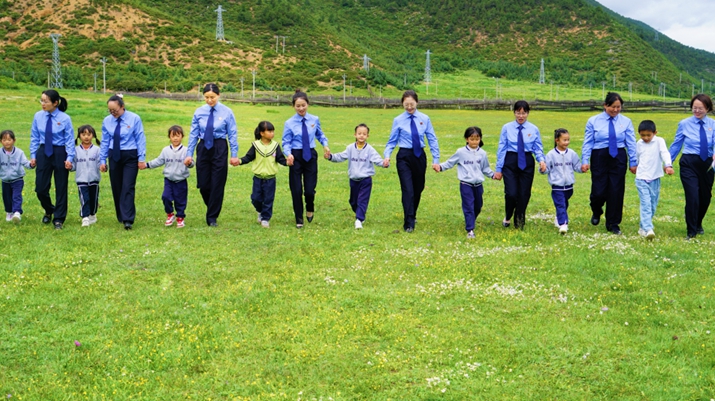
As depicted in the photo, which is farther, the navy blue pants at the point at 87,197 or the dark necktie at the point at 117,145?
the navy blue pants at the point at 87,197

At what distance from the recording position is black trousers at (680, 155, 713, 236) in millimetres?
10289

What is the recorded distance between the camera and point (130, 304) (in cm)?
701

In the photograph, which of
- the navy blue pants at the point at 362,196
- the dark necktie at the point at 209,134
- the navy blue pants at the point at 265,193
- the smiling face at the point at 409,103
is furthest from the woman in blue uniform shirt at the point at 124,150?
the smiling face at the point at 409,103

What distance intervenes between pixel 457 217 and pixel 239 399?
8.45 m

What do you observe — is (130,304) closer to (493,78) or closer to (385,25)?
(493,78)

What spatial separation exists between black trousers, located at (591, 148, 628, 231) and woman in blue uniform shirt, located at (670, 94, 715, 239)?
0.88m

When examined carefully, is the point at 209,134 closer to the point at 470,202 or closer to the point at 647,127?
the point at 470,202

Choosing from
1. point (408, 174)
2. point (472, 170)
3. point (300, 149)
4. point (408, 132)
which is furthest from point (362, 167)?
point (472, 170)

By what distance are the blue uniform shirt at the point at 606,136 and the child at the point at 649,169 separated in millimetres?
166

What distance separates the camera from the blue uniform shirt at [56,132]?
10688 mm

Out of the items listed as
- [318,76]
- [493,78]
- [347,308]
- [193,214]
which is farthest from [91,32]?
[347,308]

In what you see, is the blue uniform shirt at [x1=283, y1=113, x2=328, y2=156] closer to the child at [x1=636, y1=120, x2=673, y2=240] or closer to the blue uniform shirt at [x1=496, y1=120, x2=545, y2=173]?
the blue uniform shirt at [x1=496, y1=120, x2=545, y2=173]

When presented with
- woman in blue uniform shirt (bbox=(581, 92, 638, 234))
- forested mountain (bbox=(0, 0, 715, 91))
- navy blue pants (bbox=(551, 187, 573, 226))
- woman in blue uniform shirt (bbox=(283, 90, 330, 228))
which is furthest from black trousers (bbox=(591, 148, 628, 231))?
forested mountain (bbox=(0, 0, 715, 91))

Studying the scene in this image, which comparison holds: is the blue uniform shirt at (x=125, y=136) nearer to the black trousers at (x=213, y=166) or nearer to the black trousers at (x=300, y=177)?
the black trousers at (x=213, y=166)
